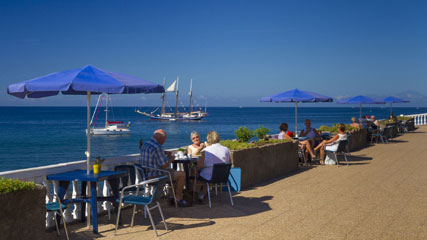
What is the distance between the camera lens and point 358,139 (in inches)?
610

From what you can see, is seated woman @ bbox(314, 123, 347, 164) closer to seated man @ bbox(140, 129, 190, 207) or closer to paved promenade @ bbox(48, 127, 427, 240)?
paved promenade @ bbox(48, 127, 427, 240)

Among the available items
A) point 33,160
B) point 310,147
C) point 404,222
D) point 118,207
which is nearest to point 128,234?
point 118,207

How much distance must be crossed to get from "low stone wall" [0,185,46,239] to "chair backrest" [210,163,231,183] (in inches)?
102

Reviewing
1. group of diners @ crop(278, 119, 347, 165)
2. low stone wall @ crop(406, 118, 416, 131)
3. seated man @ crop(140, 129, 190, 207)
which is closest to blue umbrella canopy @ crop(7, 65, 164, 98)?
seated man @ crop(140, 129, 190, 207)

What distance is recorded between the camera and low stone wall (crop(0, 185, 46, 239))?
4.03 metres

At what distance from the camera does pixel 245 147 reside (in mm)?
8273

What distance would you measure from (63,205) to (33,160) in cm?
3462

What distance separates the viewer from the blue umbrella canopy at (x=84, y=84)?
16.3ft

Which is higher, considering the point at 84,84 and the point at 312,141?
the point at 84,84

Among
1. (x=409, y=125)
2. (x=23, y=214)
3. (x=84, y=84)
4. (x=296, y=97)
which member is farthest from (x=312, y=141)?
(x=409, y=125)

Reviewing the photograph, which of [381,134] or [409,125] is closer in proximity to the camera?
[381,134]

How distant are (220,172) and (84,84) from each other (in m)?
2.40

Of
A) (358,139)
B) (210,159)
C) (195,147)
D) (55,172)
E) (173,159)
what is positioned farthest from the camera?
(358,139)

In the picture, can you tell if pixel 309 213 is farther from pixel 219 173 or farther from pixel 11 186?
pixel 11 186
